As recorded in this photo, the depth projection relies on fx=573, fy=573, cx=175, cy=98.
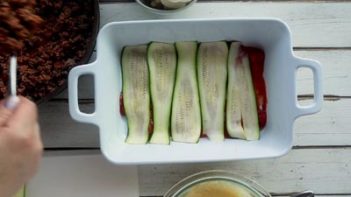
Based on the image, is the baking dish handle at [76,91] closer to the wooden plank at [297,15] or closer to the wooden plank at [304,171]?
the wooden plank at [297,15]

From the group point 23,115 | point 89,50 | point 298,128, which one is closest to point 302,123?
point 298,128

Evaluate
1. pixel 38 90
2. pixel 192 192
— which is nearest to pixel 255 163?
pixel 192 192

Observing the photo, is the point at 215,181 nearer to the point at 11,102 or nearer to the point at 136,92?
the point at 136,92

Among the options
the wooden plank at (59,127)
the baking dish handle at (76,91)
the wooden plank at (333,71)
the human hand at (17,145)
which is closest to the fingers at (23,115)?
the human hand at (17,145)

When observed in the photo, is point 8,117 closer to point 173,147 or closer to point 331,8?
point 173,147

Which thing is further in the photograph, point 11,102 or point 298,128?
point 298,128

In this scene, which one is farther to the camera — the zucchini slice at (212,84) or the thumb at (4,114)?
the zucchini slice at (212,84)
